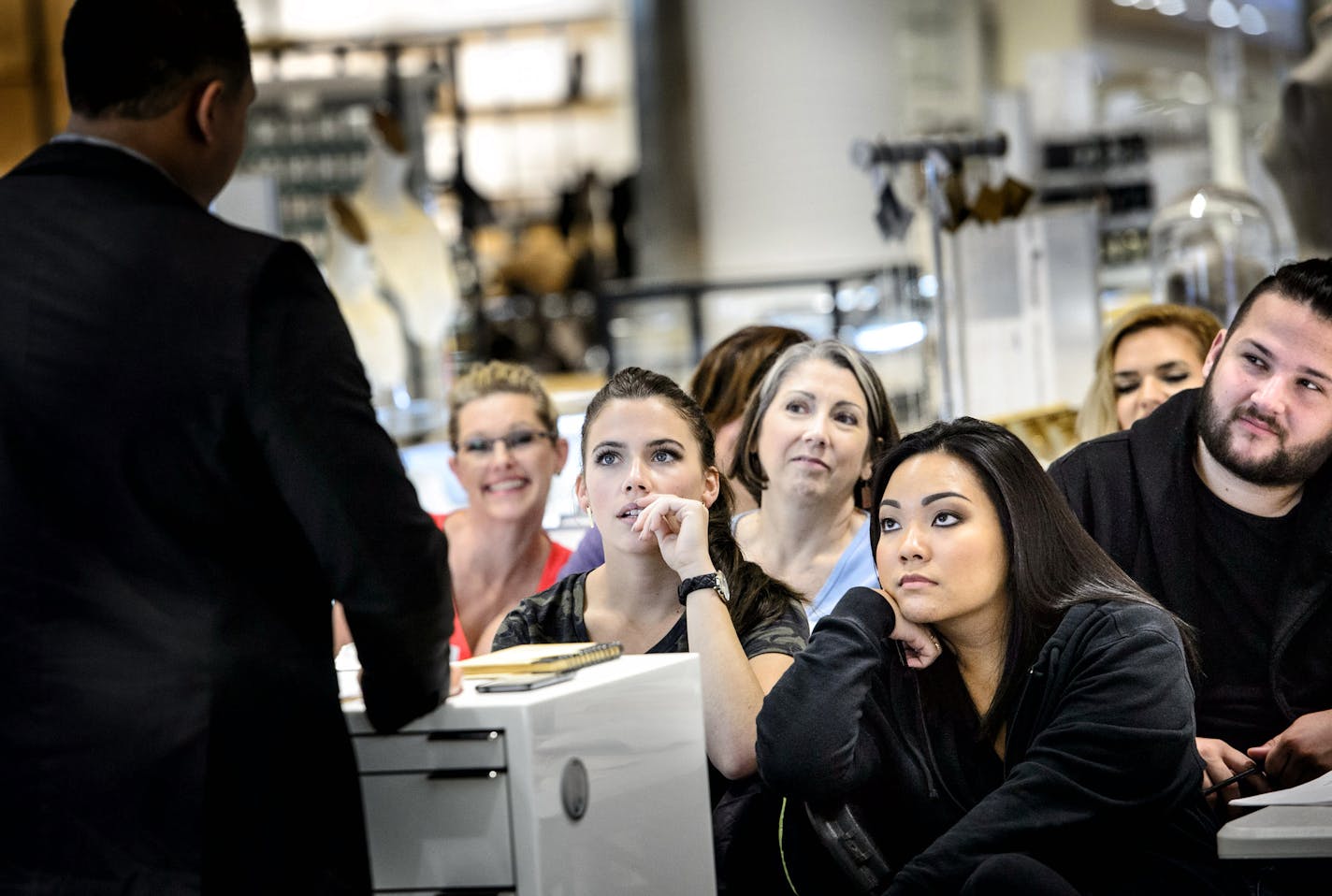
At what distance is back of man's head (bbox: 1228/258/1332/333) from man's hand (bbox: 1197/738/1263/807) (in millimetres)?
703

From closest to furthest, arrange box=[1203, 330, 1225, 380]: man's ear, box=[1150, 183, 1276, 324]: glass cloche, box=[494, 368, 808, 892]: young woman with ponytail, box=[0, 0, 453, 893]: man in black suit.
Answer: box=[0, 0, 453, 893]: man in black suit
box=[494, 368, 808, 892]: young woman with ponytail
box=[1203, 330, 1225, 380]: man's ear
box=[1150, 183, 1276, 324]: glass cloche

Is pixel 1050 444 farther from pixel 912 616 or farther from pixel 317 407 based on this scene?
pixel 317 407

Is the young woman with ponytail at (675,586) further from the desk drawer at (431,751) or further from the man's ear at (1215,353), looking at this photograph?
the man's ear at (1215,353)

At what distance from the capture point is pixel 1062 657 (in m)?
2.16

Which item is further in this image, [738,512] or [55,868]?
[738,512]

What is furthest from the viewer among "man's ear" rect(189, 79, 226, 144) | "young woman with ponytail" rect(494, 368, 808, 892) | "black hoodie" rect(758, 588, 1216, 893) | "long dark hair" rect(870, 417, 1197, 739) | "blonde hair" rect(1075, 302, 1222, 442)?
"blonde hair" rect(1075, 302, 1222, 442)

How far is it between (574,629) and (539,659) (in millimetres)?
592

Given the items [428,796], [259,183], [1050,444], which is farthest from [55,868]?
[259,183]

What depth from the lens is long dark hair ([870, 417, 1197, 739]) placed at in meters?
2.22

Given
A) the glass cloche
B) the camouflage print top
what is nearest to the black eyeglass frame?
the camouflage print top

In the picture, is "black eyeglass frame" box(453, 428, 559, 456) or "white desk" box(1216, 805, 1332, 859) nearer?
"white desk" box(1216, 805, 1332, 859)

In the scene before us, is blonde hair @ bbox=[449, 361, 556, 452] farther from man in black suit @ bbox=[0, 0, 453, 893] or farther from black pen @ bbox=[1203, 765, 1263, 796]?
man in black suit @ bbox=[0, 0, 453, 893]

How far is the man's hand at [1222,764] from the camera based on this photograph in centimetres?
246

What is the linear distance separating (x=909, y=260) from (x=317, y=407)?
4.37 m
